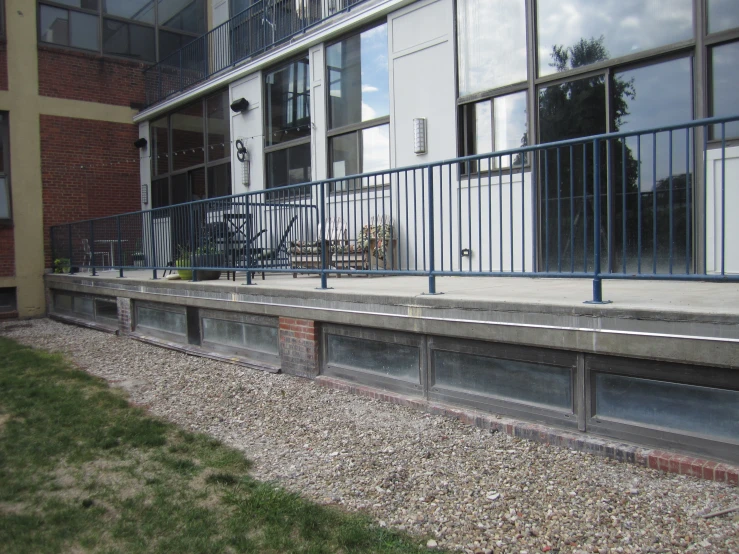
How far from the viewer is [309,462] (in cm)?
370

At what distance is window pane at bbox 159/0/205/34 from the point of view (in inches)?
570

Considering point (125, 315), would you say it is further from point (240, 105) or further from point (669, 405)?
point (669, 405)

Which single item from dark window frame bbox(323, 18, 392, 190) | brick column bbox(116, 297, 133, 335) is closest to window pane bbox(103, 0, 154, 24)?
dark window frame bbox(323, 18, 392, 190)

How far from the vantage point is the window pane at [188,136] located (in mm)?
12625

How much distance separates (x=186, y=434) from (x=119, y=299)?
18.2 feet

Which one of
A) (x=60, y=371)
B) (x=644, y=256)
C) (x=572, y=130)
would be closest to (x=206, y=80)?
(x=60, y=371)

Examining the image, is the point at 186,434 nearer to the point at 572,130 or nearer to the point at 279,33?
the point at 572,130

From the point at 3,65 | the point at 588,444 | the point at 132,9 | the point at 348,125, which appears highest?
the point at 132,9

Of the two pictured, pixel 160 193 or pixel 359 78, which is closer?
pixel 359 78

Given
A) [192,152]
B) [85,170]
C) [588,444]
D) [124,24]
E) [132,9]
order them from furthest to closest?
[132,9] → [124,24] → [85,170] → [192,152] → [588,444]

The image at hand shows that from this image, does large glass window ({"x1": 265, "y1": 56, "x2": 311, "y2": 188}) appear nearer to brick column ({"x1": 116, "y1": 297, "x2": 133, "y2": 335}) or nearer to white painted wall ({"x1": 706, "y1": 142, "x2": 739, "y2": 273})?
brick column ({"x1": 116, "y1": 297, "x2": 133, "y2": 335})

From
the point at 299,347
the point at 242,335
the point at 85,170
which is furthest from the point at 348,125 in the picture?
the point at 85,170

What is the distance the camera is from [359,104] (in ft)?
28.7

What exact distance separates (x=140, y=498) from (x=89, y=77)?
12.8m
